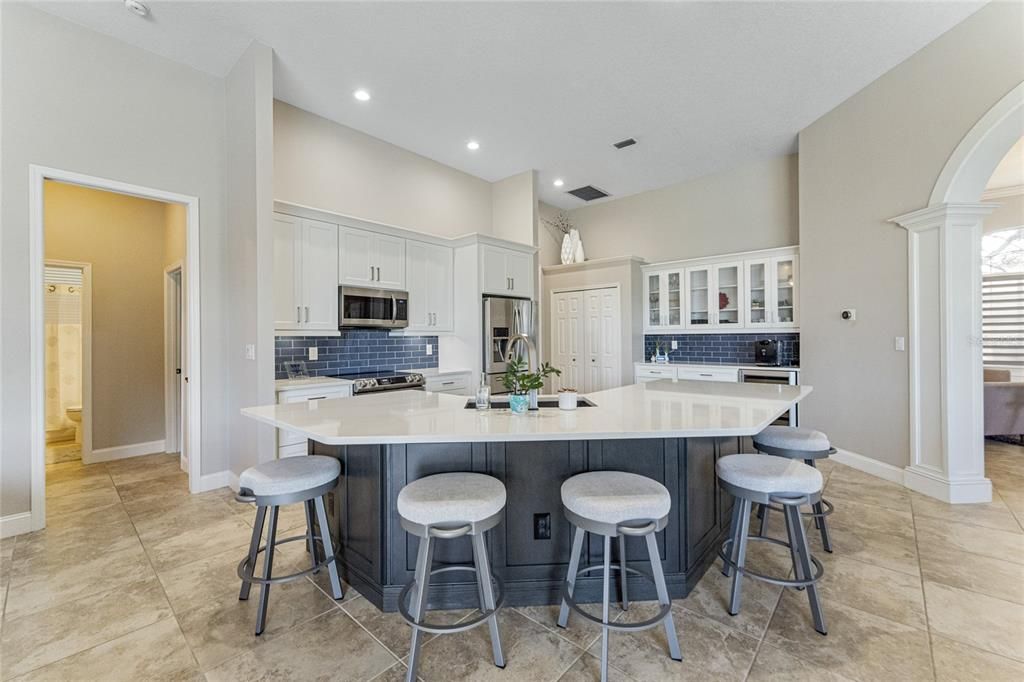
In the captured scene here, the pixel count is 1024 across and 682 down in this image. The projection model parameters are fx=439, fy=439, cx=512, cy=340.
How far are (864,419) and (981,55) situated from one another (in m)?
2.79

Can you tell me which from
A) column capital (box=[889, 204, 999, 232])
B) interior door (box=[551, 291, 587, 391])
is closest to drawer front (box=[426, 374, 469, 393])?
interior door (box=[551, 291, 587, 391])

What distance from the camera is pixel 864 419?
389 cm

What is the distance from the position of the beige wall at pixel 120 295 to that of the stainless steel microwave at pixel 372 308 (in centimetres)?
229

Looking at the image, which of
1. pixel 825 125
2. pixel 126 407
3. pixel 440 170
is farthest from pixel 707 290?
pixel 126 407

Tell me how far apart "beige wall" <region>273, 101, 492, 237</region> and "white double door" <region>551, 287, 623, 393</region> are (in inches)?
67.9

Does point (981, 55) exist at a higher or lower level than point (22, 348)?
higher

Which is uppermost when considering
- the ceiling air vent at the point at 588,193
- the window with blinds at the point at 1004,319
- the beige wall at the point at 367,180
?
the ceiling air vent at the point at 588,193

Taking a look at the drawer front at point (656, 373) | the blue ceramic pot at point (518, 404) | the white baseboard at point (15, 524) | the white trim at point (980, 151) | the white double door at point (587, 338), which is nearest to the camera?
the blue ceramic pot at point (518, 404)

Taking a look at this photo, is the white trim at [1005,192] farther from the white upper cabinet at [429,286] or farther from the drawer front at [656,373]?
the white upper cabinet at [429,286]

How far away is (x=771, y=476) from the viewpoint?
187 centimetres

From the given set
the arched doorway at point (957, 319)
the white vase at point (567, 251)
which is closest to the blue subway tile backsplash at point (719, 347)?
the white vase at point (567, 251)

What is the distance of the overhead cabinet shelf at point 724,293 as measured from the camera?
4949mm

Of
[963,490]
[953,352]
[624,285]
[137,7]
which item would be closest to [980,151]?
[953,352]

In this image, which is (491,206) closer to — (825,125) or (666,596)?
(825,125)
